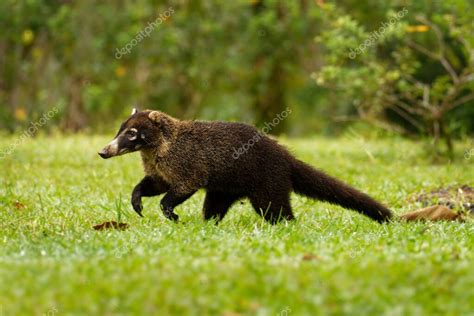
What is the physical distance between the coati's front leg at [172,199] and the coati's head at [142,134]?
48 centimetres

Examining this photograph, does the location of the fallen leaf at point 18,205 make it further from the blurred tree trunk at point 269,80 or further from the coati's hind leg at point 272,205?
the blurred tree trunk at point 269,80

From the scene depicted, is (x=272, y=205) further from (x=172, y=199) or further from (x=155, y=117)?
(x=155, y=117)

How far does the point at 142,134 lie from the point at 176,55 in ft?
60.1

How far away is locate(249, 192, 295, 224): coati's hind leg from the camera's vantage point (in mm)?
7164

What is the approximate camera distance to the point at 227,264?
4.76 meters

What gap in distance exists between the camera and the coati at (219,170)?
7.19 meters

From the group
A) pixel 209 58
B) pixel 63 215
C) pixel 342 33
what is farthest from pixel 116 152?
pixel 209 58

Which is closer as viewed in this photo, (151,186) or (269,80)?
(151,186)

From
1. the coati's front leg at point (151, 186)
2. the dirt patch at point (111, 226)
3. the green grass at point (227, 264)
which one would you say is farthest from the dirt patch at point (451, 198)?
the dirt patch at point (111, 226)

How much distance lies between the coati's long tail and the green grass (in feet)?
0.55

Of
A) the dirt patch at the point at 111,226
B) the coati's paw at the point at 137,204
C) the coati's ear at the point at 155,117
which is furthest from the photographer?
the coati's ear at the point at 155,117

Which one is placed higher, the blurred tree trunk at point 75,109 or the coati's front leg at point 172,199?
the coati's front leg at point 172,199

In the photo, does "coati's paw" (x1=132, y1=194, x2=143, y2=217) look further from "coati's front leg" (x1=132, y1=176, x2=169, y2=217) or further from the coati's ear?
the coati's ear

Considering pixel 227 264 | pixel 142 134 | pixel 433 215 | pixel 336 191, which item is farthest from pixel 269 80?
pixel 227 264
